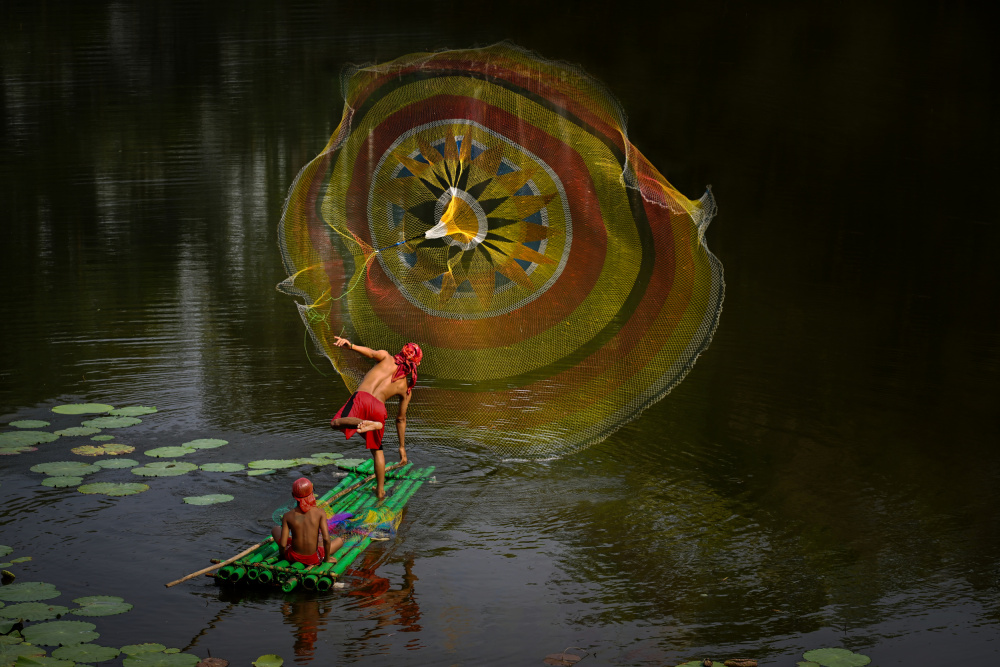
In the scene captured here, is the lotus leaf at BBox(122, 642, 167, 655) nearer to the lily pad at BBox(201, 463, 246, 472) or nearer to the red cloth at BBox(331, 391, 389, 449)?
the red cloth at BBox(331, 391, 389, 449)

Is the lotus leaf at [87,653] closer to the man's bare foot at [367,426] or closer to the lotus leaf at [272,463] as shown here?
the man's bare foot at [367,426]

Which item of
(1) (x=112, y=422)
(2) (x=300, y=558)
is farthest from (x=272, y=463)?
(2) (x=300, y=558)

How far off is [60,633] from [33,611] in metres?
0.29

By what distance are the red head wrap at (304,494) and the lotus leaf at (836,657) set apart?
2.54 meters

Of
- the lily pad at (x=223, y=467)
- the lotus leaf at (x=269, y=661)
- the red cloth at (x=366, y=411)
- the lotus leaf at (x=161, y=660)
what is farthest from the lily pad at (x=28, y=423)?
the lotus leaf at (x=269, y=661)

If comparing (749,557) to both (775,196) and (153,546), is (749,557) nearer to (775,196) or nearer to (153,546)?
(153,546)

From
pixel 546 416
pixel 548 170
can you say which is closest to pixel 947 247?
pixel 546 416

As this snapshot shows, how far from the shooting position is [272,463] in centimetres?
677

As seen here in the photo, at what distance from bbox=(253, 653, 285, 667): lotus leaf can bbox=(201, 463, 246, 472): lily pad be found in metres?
2.50

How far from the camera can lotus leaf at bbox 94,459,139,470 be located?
21.8ft

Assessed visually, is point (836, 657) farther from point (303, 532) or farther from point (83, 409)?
point (83, 409)

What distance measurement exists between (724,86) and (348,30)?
6553 millimetres

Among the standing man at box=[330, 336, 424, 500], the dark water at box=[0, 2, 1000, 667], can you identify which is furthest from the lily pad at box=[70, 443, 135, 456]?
the standing man at box=[330, 336, 424, 500]

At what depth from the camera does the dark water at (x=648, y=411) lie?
194 inches
